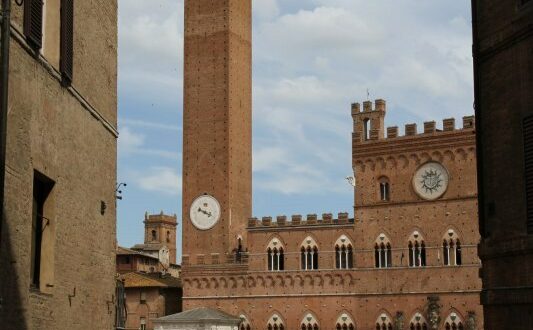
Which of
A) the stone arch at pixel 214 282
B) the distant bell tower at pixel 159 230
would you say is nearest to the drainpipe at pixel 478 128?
the stone arch at pixel 214 282

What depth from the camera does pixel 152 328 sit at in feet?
173

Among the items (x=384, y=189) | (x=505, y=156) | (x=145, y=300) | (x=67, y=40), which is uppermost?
(x=384, y=189)

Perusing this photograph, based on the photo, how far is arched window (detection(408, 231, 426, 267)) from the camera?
46.8 meters

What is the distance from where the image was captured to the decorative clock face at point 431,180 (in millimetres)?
46969

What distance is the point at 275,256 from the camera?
166 feet

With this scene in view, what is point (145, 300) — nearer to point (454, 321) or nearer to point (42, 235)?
point (454, 321)

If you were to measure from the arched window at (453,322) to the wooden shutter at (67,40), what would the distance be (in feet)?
119

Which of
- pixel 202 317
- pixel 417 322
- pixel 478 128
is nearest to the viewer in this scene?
pixel 478 128

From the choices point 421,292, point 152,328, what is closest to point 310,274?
point 421,292

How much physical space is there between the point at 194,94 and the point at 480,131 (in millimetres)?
40353

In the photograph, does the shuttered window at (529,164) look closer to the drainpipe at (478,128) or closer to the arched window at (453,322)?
the drainpipe at (478,128)

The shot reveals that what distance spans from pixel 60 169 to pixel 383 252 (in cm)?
3761

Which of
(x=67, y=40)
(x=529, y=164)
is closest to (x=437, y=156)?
(x=529, y=164)

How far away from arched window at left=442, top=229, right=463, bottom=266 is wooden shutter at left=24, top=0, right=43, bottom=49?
37505 millimetres
